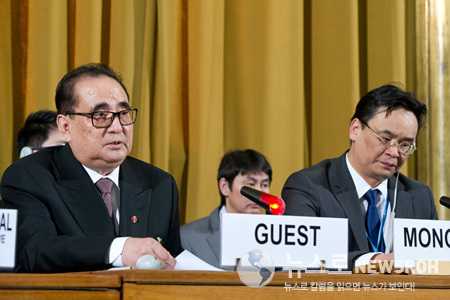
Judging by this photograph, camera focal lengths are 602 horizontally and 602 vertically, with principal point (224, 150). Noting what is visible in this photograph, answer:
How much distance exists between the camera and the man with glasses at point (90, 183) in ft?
5.29

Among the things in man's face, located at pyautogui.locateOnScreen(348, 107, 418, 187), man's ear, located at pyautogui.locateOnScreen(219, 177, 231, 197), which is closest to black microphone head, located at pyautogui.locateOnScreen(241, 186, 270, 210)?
man's face, located at pyautogui.locateOnScreen(348, 107, 418, 187)

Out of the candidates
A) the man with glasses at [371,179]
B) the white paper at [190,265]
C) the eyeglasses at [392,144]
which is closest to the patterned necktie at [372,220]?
the man with glasses at [371,179]

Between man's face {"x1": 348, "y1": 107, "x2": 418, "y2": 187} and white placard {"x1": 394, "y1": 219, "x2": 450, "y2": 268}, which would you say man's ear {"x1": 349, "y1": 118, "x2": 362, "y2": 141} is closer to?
man's face {"x1": 348, "y1": 107, "x2": 418, "y2": 187}

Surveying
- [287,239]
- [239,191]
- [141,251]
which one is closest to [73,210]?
[141,251]

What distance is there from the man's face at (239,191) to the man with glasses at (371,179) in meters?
0.62

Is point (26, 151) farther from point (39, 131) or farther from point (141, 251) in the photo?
point (141, 251)

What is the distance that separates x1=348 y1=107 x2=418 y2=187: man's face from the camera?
6.77ft

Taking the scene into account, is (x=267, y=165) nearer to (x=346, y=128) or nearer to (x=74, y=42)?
(x=346, y=128)

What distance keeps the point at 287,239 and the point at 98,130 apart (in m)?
0.65

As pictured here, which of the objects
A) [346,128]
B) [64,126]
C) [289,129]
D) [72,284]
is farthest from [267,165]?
[72,284]

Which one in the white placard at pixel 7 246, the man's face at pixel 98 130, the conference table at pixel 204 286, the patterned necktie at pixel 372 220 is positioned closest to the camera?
the conference table at pixel 204 286

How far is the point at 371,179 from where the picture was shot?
2117 millimetres

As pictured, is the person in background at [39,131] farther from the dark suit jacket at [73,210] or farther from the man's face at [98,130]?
the man's face at [98,130]

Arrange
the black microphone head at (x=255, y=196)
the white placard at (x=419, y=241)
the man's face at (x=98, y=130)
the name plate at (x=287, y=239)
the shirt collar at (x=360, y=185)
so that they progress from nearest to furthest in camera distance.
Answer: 1. the name plate at (x=287, y=239)
2. the white placard at (x=419, y=241)
3. the black microphone head at (x=255, y=196)
4. the man's face at (x=98, y=130)
5. the shirt collar at (x=360, y=185)
